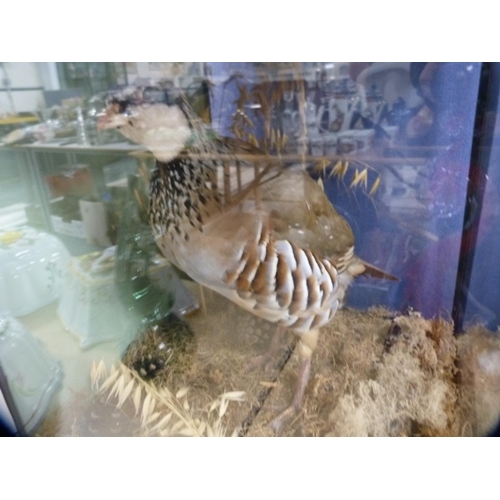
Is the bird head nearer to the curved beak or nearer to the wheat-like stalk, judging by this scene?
the curved beak

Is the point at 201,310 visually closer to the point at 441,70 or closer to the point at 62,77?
the point at 62,77

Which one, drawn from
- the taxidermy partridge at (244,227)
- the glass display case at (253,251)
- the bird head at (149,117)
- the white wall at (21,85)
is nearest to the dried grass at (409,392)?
the glass display case at (253,251)

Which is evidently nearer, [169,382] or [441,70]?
[441,70]

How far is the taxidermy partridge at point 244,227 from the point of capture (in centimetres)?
75

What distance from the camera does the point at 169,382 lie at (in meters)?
0.85

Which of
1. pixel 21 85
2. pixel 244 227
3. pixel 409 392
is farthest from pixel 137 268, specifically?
pixel 409 392

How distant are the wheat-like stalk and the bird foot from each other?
0.25ft

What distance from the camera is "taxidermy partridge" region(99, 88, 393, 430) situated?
0.75m

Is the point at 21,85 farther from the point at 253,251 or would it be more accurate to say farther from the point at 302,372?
the point at 302,372

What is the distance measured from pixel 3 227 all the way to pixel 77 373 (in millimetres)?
321

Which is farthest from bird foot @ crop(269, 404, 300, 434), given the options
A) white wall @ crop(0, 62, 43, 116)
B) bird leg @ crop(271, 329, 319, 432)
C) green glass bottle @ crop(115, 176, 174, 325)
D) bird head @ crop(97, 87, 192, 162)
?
white wall @ crop(0, 62, 43, 116)

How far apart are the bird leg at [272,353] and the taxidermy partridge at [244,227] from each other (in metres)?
0.02

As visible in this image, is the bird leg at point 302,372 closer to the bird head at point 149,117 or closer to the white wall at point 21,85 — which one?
the bird head at point 149,117
